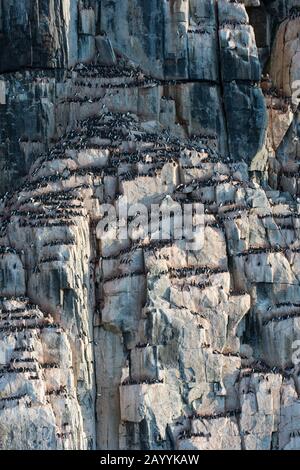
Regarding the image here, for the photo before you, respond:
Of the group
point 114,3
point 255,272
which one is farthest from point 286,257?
point 114,3

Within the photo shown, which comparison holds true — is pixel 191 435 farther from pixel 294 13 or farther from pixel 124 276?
pixel 294 13

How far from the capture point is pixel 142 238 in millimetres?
124250

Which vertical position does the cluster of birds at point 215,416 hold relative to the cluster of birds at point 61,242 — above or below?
below

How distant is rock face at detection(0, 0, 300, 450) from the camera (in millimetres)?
120250

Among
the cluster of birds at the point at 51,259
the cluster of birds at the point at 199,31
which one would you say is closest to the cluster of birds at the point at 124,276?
the cluster of birds at the point at 51,259

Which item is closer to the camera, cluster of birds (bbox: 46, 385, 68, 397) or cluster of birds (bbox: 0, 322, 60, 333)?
cluster of birds (bbox: 46, 385, 68, 397)

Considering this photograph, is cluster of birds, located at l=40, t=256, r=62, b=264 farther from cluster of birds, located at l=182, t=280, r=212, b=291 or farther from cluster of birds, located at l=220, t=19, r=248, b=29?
cluster of birds, located at l=220, t=19, r=248, b=29

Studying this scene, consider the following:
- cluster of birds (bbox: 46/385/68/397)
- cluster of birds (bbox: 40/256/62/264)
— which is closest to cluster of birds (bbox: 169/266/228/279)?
cluster of birds (bbox: 40/256/62/264)

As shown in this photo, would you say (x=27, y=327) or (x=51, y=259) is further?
(x=51, y=259)

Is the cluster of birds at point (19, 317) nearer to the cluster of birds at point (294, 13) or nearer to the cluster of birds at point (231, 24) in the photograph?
the cluster of birds at point (231, 24)

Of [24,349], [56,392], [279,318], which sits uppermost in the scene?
[279,318]

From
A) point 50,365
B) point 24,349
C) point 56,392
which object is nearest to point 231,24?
point 50,365

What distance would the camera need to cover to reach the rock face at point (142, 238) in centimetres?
→ 12025

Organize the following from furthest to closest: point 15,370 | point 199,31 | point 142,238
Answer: point 199,31 → point 142,238 → point 15,370
